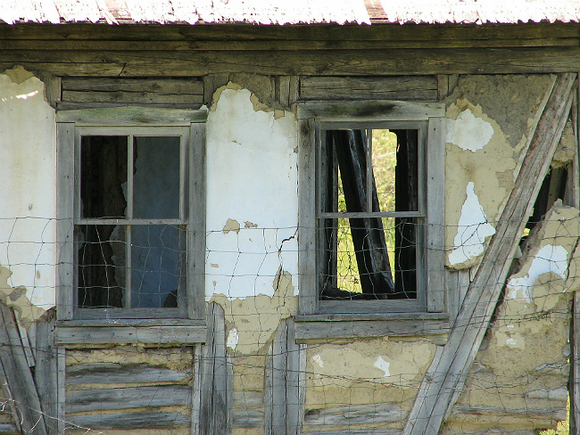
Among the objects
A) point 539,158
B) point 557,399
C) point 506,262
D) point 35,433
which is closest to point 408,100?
point 539,158

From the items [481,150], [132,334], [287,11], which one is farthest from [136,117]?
[481,150]

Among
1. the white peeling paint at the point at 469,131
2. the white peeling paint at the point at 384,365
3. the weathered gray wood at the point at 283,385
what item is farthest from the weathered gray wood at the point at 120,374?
the white peeling paint at the point at 469,131

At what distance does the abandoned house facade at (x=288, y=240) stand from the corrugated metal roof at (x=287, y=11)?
1.15 feet

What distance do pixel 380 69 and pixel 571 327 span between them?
2347 mm

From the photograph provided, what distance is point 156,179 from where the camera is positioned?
22.7 ft

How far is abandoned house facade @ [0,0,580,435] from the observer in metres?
4.09

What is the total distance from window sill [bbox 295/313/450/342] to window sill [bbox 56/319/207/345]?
29.5 inches

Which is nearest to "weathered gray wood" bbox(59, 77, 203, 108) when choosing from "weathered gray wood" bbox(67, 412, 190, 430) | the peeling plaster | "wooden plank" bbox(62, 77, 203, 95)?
"wooden plank" bbox(62, 77, 203, 95)

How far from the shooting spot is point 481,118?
4.18m

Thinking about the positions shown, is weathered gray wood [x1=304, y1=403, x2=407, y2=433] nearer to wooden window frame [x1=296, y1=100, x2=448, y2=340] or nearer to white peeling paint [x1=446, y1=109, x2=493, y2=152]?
wooden window frame [x1=296, y1=100, x2=448, y2=340]

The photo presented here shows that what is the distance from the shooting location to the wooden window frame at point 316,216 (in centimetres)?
416

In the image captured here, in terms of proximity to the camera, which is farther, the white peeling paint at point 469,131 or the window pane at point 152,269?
the window pane at point 152,269

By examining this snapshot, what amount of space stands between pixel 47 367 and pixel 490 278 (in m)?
3.24

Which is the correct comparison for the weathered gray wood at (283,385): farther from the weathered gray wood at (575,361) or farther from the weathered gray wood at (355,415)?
the weathered gray wood at (575,361)
